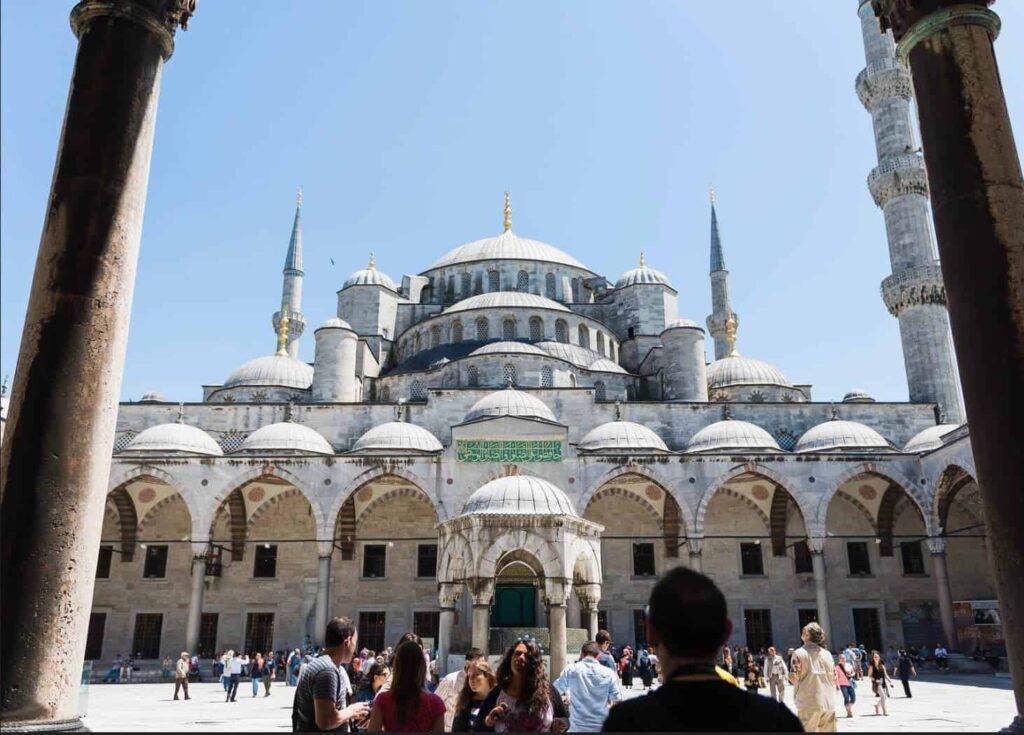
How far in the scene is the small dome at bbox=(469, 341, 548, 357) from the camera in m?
22.3

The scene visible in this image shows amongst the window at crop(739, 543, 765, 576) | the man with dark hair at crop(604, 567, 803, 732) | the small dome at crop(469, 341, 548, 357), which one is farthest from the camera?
the small dome at crop(469, 341, 548, 357)

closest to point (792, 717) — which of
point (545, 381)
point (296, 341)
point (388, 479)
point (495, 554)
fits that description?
point (495, 554)

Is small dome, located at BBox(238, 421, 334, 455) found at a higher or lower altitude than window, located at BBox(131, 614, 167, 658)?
higher

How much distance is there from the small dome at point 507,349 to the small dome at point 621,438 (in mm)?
3730

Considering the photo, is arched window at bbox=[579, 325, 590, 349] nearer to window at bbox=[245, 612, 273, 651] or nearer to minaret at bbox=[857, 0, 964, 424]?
minaret at bbox=[857, 0, 964, 424]

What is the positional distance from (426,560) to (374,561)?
1362mm

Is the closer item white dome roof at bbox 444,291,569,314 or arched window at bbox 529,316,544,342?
arched window at bbox 529,316,544,342

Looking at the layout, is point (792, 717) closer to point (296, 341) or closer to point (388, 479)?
point (388, 479)

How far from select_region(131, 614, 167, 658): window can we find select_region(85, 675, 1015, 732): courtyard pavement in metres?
4.15

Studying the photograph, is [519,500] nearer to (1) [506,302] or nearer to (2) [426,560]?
(2) [426,560]

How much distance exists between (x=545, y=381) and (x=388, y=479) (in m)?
5.28

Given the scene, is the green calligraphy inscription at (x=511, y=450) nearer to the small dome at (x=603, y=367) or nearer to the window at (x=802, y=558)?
the small dome at (x=603, y=367)

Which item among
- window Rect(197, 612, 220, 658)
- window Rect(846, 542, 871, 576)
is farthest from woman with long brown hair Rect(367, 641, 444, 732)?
window Rect(846, 542, 871, 576)

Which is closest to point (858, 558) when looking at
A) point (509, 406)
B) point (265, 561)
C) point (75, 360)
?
point (509, 406)
